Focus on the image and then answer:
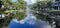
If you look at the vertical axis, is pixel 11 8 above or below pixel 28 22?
above

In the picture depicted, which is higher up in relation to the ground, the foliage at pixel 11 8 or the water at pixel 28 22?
the foliage at pixel 11 8

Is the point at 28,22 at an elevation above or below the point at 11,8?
below

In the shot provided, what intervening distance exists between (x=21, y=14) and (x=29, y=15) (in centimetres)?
10

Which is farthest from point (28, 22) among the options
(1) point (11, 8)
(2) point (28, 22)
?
(1) point (11, 8)

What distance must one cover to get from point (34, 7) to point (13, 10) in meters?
0.25

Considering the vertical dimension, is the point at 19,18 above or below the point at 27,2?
below

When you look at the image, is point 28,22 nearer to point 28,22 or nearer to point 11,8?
point 28,22

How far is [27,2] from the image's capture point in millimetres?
1874

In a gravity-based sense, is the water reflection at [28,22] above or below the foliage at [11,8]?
below

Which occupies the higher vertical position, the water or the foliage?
the foliage

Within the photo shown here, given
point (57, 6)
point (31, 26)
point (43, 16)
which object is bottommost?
point (31, 26)

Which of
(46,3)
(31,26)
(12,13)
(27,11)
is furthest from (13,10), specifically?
(46,3)

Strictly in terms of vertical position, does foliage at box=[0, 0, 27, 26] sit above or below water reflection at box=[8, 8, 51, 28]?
above

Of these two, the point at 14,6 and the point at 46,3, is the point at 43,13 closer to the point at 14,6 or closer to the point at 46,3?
the point at 46,3
